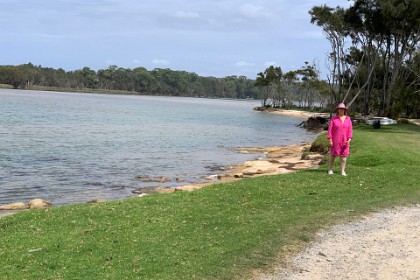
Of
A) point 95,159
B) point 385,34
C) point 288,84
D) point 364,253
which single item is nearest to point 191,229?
point 364,253

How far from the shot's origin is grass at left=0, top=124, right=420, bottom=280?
20.8 feet

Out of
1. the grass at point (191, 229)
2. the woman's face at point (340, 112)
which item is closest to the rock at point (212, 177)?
the grass at point (191, 229)

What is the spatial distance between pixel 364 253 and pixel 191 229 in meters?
2.91

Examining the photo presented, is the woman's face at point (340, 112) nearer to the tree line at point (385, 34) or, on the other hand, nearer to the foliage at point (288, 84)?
the tree line at point (385, 34)

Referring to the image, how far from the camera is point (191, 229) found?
809cm

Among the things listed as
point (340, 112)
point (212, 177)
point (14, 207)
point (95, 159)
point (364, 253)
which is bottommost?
point (95, 159)

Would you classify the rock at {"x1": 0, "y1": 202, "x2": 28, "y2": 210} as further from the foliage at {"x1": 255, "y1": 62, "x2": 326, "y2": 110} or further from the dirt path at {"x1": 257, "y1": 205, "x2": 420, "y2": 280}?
the foliage at {"x1": 255, "y1": 62, "x2": 326, "y2": 110}

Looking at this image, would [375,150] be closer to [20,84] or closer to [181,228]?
[181,228]

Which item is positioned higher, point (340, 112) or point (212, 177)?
point (340, 112)

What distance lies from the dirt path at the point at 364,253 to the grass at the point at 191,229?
341 mm

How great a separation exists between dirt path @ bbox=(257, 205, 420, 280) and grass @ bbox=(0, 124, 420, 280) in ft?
1.12

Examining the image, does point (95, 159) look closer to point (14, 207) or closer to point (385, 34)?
point (14, 207)

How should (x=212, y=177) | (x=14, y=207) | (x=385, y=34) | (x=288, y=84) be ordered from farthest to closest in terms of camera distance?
(x=288, y=84)
(x=385, y=34)
(x=212, y=177)
(x=14, y=207)

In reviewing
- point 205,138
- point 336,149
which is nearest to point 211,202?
point 336,149
